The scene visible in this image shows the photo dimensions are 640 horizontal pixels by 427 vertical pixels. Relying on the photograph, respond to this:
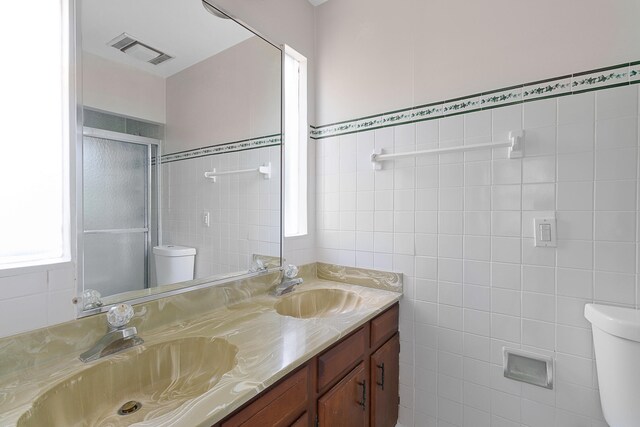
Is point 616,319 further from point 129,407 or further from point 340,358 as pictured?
point 129,407

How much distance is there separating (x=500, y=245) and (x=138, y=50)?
1.65 meters

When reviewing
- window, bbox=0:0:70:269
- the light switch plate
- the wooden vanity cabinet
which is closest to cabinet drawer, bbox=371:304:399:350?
the wooden vanity cabinet

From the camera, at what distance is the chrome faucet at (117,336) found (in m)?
0.88

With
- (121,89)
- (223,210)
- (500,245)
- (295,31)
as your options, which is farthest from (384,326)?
(295,31)

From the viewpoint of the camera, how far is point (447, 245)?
1457 mm

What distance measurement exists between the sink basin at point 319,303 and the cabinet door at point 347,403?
375 millimetres

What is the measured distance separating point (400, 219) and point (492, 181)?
0.46m

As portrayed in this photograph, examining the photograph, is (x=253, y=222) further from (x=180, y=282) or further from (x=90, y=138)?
(x=90, y=138)

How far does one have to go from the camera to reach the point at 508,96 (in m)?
1.31

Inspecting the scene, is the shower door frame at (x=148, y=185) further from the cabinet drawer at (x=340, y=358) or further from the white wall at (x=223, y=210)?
the cabinet drawer at (x=340, y=358)

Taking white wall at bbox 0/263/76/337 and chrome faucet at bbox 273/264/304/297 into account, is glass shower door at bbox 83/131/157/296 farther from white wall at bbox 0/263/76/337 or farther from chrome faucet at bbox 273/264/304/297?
chrome faucet at bbox 273/264/304/297

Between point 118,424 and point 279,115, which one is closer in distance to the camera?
point 118,424

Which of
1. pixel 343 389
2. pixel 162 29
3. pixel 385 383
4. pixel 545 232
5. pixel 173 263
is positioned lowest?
pixel 385 383

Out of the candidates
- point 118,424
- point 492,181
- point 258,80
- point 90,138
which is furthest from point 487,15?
point 118,424
